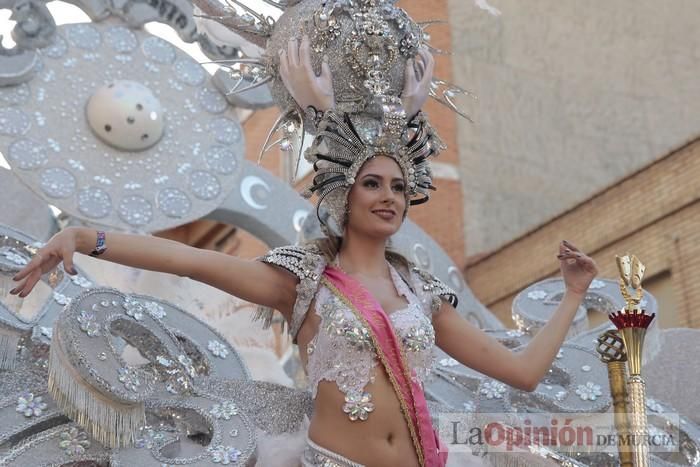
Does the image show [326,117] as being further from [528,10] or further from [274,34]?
[528,10]

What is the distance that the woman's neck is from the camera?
3305 millimetres

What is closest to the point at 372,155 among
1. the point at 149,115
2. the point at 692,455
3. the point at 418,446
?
the point at 418,446

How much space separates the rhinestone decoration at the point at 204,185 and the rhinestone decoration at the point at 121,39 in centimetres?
71

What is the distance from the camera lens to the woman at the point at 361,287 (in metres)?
3.00

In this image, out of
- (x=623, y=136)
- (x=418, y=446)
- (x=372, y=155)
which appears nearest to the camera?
(x=418, y=446)

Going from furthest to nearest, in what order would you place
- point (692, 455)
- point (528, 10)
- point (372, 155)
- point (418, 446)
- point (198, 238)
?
point (198, 238) < point (528, 10) < point (692, 455) < point (372, 155) < point (418, 446)

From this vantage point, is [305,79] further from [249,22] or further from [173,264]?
[173,264]

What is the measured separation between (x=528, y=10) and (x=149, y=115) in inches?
246

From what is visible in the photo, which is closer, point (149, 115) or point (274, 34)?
point (274, 34)

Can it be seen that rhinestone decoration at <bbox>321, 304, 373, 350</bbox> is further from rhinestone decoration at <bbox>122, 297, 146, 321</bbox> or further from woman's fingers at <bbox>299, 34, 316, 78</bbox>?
woman's fingers at <bbox>299, 34, 316, 78</bbox>

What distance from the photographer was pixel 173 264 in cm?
300

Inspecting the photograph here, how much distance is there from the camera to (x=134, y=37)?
18.0 ft

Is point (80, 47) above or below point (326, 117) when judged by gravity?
above

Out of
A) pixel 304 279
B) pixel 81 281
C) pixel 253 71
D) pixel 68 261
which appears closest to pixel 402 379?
pixel 304 279
